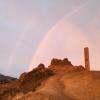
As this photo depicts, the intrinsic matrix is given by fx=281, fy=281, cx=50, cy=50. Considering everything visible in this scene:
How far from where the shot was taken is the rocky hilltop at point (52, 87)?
35.3 m

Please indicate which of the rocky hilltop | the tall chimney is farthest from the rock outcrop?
the tall chimney

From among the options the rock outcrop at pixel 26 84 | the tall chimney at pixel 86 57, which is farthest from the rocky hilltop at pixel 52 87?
the tall chimney at pixel 86 57

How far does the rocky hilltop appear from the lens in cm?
3529

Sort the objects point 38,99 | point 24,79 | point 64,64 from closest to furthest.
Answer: point 38,99
point 24,79
point 64,64

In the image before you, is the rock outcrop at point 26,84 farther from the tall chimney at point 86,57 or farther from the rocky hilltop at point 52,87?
the tall chimney at point 86,57

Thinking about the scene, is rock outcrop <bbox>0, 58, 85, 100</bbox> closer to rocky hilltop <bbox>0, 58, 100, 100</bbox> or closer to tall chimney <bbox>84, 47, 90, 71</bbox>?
rocky hilltop <bbox>0, 58, 100, 100</bbox>

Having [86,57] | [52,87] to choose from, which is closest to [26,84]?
[52,87]

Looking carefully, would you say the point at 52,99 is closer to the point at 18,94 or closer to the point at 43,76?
the point at 18,94

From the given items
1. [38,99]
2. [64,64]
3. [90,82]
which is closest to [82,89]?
[90,82]

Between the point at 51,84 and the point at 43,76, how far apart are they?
299 inches

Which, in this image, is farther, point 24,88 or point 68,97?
point 24,88

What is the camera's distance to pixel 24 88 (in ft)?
149

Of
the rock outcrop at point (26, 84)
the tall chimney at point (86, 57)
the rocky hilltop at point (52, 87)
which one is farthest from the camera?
the tall chimney at point (86, 57)

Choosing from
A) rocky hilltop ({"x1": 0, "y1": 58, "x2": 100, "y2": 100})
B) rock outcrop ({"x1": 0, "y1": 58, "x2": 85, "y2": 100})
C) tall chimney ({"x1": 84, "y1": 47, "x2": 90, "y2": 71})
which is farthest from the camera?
tall chimney ({"x1": 84, "y1": 47, "x2": 90, "y2": 71})
